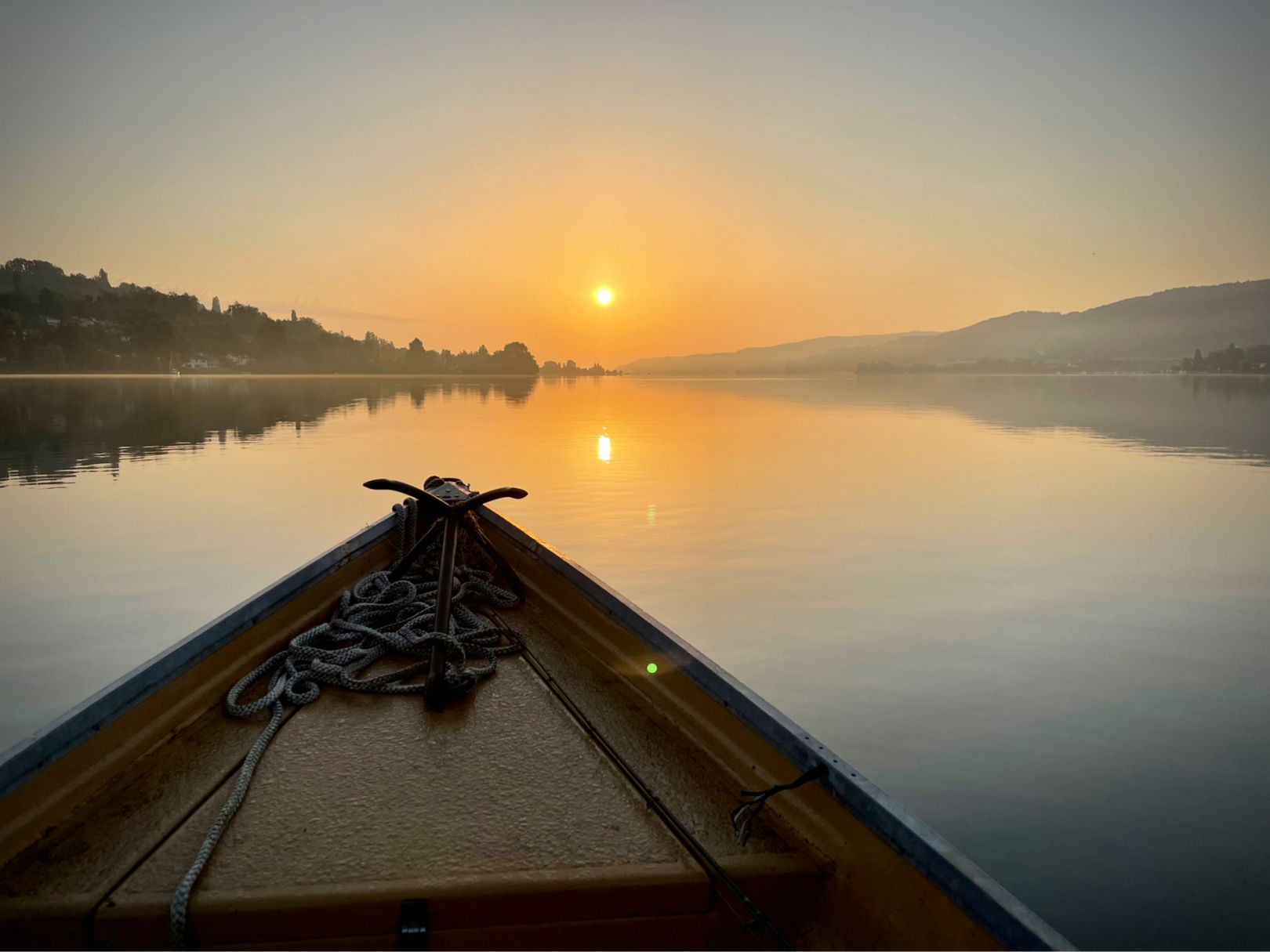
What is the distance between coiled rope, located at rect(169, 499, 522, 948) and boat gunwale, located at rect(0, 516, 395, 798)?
24cm

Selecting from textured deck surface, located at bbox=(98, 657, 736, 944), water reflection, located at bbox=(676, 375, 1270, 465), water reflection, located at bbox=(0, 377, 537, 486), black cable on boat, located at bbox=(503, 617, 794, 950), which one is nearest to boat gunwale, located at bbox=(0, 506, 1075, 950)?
black cable on boat, located at bbox=(503, 617, 794, 950)

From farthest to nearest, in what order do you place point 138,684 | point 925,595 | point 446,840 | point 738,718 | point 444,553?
point 925,595 → point 444,553 → point 138,684 → point 738,718 → point 446,840

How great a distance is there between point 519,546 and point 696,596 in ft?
13.5

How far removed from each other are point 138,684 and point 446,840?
153cm

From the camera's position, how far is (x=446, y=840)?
2465 mm

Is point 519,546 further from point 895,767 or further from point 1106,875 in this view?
point 1106,875

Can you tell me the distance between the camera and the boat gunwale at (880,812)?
5.61ft

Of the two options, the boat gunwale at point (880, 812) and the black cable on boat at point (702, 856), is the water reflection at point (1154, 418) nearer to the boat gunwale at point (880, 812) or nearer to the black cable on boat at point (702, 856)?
the boat gunwale at point (880, 812)

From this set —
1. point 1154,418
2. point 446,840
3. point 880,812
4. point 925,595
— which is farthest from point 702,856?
point 1154,418

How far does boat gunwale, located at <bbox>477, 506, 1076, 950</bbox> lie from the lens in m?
1.71

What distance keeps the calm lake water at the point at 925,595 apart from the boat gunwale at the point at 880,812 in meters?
2.14

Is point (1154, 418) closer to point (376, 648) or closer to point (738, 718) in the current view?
point (738, 718)

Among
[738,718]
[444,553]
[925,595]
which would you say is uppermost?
[444,553]

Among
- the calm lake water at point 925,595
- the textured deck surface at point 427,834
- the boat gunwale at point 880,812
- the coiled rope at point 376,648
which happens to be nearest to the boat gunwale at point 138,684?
the coiled rope at point 376,648
